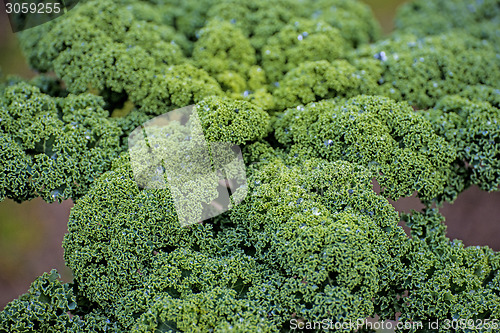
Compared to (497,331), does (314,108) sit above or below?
above

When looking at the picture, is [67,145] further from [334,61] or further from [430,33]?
[430,33]

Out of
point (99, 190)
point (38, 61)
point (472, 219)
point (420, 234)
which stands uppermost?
point (38, 61)

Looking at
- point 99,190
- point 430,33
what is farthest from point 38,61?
point 430,33

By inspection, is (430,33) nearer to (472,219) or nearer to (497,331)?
(472,219)

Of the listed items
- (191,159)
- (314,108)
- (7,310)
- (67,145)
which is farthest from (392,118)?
(7,310)

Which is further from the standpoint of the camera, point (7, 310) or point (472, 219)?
point (472, 219)

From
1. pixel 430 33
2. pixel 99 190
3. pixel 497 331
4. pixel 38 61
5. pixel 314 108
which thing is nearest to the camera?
pixel 497 331

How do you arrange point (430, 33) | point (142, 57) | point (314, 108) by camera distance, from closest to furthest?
1. point (314, 108)
2. point (142, 57)
3. point (430, 33)
